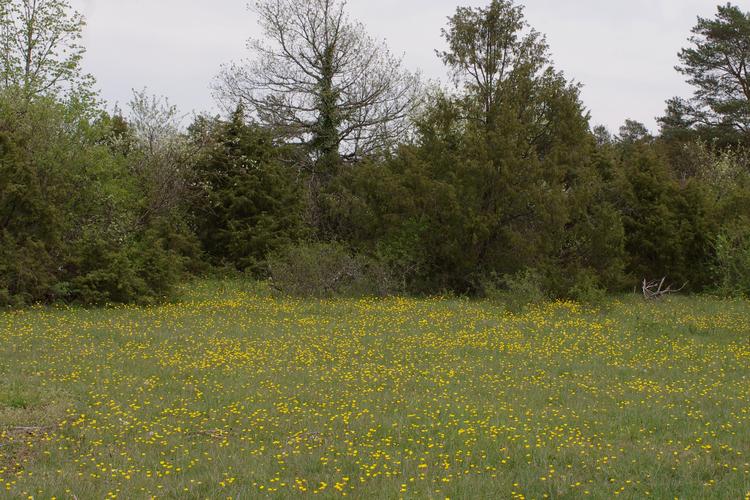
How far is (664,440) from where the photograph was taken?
7.01 meters

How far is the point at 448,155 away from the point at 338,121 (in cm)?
944

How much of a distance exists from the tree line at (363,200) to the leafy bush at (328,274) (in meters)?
0.06

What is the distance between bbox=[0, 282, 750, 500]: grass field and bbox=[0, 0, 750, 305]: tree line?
321 centimetres

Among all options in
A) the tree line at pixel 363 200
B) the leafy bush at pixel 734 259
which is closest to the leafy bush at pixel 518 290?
the tree line at pixel 363 200

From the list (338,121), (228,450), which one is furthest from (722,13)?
(228,450)

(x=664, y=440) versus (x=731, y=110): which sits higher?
(x=731, y=110)

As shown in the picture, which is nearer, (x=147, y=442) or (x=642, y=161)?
(x=147, y=442)

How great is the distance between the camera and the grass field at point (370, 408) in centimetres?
583

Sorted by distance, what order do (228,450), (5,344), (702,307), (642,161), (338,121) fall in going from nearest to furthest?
(228,450) < (5,344) < (702,307) < (642,161) < (338,121)

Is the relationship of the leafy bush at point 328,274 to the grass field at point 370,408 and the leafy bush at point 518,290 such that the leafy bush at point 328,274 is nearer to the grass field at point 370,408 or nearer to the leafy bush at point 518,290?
the leafy bush at point 518,290

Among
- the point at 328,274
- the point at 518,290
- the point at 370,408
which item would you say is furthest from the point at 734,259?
the point at 370,408

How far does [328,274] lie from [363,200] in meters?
4.40

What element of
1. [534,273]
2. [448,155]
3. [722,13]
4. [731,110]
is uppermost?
[722,13]

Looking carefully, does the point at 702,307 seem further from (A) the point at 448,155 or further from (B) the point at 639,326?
(A) the point at 448,155
